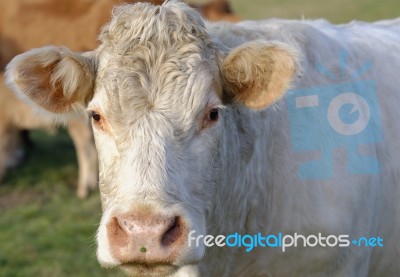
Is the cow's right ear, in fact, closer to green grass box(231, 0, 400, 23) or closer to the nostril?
the nostril

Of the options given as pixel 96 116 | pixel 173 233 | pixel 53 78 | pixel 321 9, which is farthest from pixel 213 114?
pixel 321 9

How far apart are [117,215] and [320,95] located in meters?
1.26

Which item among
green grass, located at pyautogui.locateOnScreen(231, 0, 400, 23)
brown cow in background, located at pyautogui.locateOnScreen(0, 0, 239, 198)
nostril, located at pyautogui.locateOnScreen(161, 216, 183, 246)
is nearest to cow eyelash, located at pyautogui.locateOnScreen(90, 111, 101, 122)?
nostril, located at pyautogui.locateOnScreen(161, 216, 183, 246)

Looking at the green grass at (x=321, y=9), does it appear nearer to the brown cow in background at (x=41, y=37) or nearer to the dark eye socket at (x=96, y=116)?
the brown cow in background at (x=41, y=37)

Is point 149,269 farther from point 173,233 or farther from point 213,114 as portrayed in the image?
point 213,114

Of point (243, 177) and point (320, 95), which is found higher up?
point (320, 95)

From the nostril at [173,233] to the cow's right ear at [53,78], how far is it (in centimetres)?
74

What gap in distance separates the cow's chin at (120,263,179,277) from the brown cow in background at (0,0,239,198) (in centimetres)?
472

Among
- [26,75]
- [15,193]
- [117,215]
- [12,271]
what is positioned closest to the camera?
[117,215]

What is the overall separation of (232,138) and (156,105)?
1.57 feet

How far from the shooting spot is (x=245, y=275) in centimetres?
336

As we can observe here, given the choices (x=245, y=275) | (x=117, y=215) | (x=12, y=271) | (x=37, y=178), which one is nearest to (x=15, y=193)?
(x=37, y=178)

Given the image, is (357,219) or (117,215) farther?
(357,219)

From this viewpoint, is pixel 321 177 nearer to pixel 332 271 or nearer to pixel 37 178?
pixel 332 271
